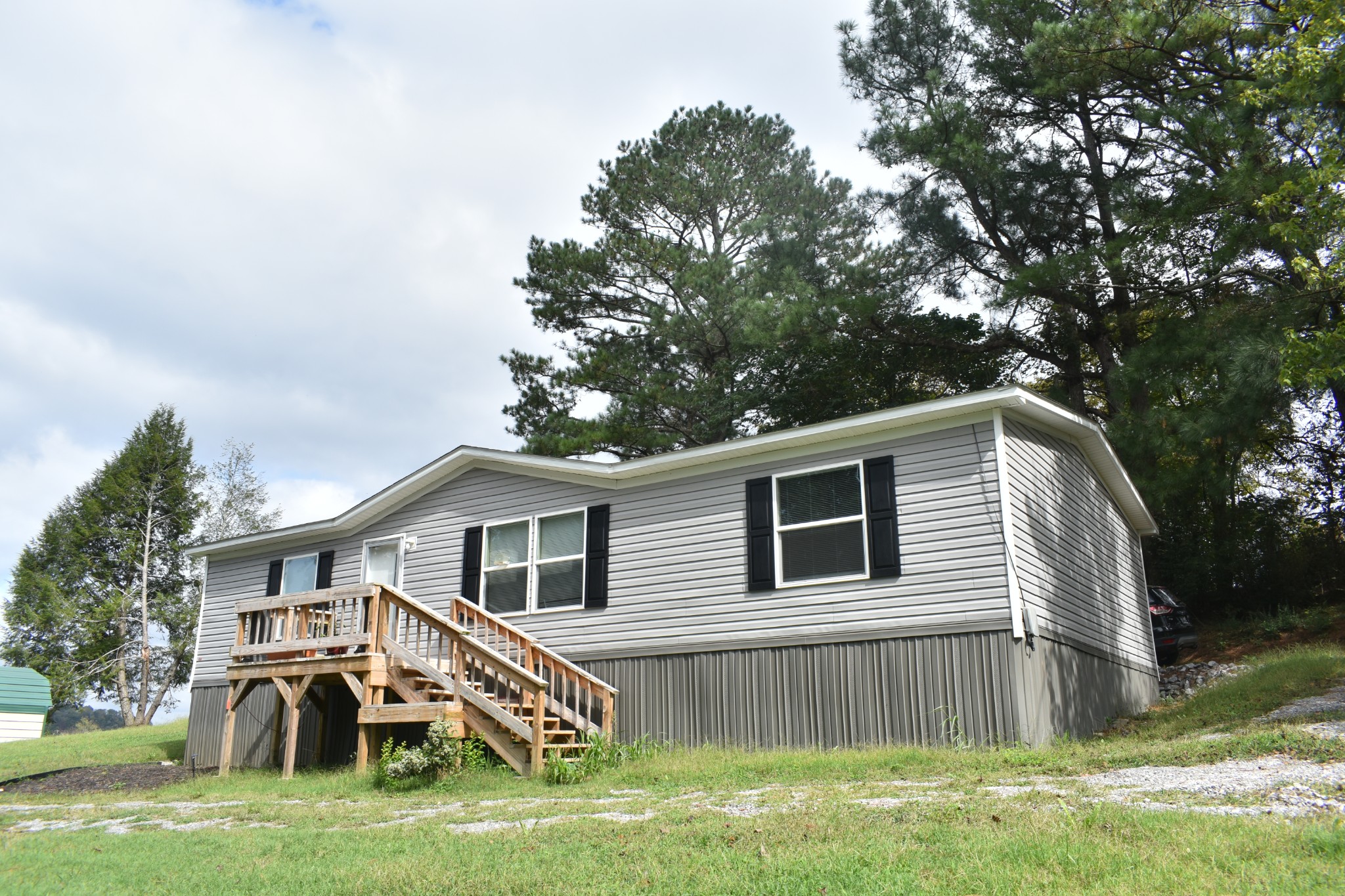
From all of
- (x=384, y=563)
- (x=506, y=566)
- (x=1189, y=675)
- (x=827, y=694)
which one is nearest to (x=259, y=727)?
(x=384, y=563)

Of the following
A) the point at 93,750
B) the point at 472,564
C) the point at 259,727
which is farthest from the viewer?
the point at 93,750

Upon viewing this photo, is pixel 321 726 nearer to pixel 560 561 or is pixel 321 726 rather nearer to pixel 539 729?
pixel 560 561

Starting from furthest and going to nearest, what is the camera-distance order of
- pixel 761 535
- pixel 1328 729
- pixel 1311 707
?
pixel 761 535 < pixel 1311 707 < pixel 1328 729

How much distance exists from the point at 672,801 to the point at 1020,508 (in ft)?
17.4

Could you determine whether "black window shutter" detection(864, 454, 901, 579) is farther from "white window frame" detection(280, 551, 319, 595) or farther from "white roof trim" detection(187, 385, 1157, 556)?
"white window frame" detection(280, 551, 319, 595)

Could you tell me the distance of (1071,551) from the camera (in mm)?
12422

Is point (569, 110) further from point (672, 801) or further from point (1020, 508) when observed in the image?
point (672, 801)

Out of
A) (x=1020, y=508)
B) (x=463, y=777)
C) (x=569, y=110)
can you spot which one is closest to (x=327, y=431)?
(x=569, y=110)

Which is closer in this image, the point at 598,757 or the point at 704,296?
the point at 598,757

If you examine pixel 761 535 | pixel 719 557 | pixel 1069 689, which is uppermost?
pixel 761 535

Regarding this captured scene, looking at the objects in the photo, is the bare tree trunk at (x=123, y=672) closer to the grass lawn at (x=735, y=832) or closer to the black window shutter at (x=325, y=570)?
the black window shutter at (x=325, y=570)

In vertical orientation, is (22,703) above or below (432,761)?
above

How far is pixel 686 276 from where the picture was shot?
80.6 ft

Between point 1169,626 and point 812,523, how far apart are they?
1065cm
